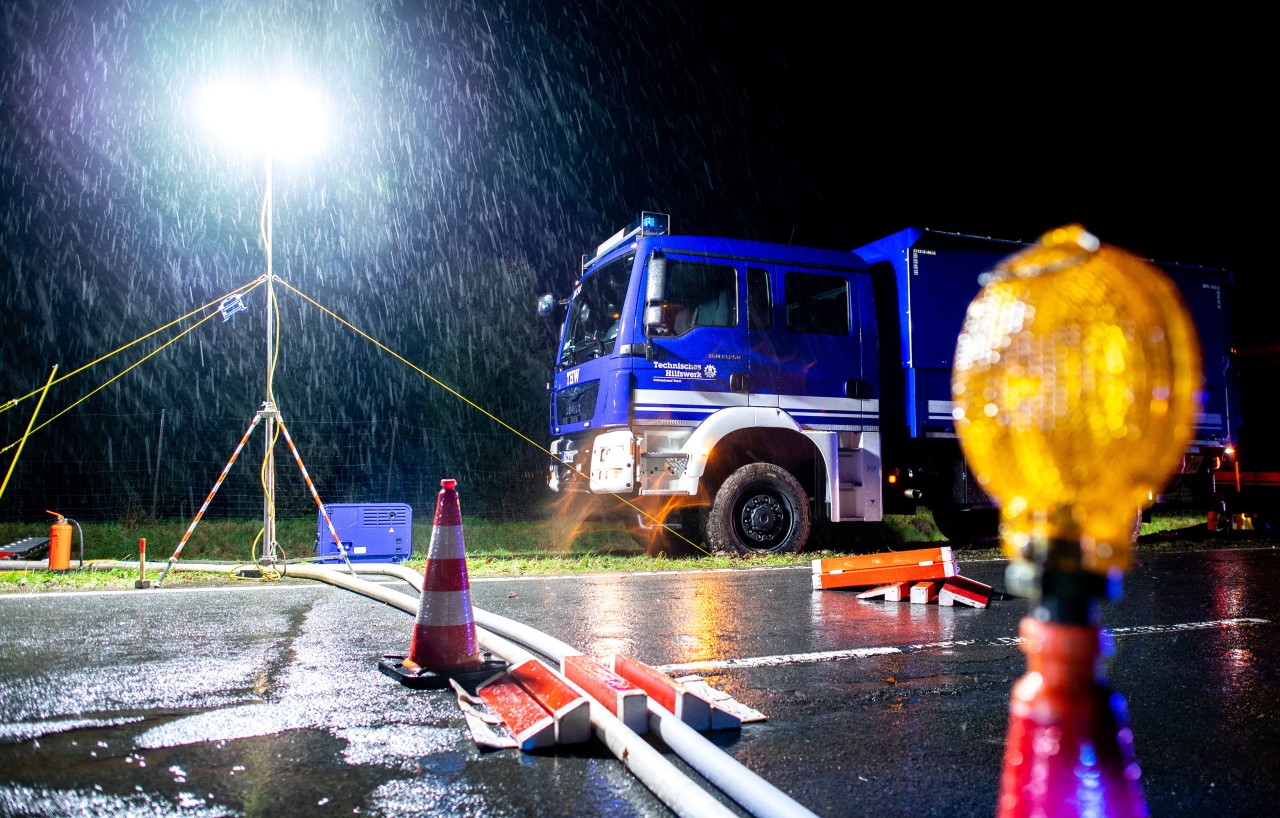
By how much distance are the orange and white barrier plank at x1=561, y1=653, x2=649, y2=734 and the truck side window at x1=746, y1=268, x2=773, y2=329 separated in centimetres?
622

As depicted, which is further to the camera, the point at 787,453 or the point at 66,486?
the point at 66,486

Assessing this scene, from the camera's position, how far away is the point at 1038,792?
0.85 meters

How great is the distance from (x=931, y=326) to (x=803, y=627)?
5.58m

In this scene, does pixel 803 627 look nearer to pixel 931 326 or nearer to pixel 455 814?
pixel 455 814

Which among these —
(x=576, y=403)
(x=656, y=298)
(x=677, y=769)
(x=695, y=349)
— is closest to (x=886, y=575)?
(x=695, y=349)

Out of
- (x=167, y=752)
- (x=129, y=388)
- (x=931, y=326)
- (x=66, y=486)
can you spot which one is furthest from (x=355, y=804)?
(x=129, y=388)

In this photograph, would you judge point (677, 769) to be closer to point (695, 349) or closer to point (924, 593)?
point (924, 593)

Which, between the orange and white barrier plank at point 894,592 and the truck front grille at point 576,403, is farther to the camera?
the truck front grille at point 576,403

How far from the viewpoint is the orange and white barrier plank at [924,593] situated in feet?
20.1

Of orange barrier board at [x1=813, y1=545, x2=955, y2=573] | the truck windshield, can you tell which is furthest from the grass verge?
the truck windshield

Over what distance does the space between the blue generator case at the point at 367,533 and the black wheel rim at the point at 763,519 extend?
337cm

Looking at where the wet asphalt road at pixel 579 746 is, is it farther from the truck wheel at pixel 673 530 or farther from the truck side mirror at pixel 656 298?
the truck wheel at pixel 673 530

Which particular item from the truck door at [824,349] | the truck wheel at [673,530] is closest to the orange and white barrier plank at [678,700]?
the truck wheel at [673,530]

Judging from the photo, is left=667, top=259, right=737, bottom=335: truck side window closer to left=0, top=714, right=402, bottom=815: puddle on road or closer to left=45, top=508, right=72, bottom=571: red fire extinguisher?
left=45, top=508, right=72, bottom=571: red fire extinguisher
